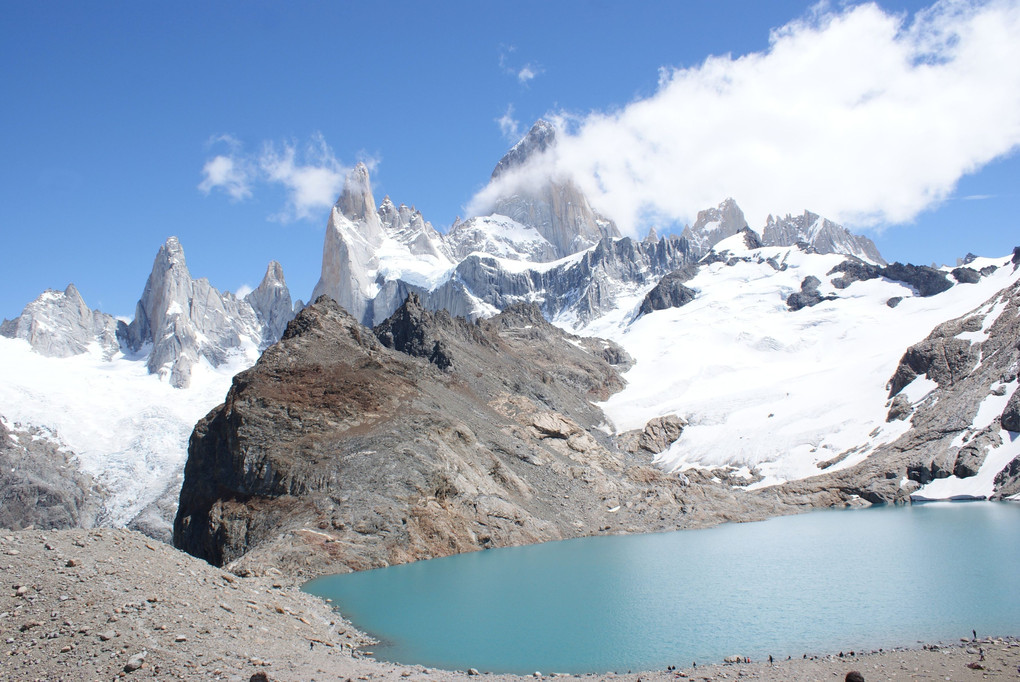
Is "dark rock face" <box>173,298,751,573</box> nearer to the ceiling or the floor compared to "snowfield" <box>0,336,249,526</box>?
nearer to the floor

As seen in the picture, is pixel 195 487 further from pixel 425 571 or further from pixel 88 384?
pixel 88 384

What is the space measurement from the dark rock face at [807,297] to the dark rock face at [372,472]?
110m

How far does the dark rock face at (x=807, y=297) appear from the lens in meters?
168

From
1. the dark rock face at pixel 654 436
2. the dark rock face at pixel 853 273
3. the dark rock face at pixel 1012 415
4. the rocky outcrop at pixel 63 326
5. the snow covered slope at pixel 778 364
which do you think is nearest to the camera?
the dark rock face at pixel 1012 415

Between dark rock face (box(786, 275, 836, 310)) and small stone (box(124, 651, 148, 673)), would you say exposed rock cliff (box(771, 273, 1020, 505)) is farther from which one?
dark rock face (box(786, 275, 836, 310))

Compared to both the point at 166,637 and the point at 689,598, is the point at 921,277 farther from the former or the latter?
the point at 166,637

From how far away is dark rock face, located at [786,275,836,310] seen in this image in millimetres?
167750

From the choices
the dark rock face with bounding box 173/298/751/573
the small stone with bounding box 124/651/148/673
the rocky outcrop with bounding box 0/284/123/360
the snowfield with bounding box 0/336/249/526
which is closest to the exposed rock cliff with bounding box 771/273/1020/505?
the dark rock face with bounding box 173/298/751/573

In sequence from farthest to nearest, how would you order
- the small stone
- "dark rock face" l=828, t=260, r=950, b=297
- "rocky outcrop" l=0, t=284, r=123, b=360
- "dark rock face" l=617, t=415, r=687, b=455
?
"rocky outcrop" l=0, t=284, r=123, b=360, "dark rock face" l=828, t=260, r=950, b=297, "dark rock face" l=617, t=415, r=687, b=455, the small stone

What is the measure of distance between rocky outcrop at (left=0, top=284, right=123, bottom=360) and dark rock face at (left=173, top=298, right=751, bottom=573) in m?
146

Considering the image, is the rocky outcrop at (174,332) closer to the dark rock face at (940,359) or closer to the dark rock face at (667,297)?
the dark rock face at (667,297)

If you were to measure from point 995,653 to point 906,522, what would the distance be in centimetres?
3572

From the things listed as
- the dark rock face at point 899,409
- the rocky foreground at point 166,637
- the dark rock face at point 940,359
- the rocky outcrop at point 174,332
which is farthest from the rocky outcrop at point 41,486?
the dark rock face at point 940,359

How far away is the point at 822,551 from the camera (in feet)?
128
